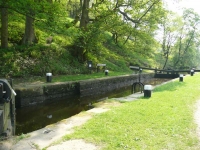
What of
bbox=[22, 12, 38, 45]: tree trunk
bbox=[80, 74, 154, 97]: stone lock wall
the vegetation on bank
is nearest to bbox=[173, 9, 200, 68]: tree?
the vegetation on bank

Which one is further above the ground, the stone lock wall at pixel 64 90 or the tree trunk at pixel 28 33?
the tree trunk at pixel 28 33

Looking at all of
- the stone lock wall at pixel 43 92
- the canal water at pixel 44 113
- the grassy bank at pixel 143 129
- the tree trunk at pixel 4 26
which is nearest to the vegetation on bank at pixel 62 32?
the tree trunk at pixel 4 26

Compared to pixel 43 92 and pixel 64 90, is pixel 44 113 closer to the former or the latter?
pixel 43 92

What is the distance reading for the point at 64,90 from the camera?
34.0 feet

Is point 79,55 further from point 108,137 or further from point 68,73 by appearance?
point 108,137

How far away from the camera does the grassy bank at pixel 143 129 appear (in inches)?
154

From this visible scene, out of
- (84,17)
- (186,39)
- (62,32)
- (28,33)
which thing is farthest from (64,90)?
(186,39)

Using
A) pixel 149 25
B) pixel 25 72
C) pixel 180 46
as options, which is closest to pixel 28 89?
pixel 25 72

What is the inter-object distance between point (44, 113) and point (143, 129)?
501cm

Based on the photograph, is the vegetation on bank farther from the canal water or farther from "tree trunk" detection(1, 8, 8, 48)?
the canal water

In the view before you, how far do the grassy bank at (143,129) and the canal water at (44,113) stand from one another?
2629 millimetres

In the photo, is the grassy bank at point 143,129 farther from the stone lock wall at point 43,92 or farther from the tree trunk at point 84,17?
the tree trunk at point 84,17

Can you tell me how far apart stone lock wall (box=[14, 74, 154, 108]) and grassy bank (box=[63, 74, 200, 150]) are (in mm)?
4195

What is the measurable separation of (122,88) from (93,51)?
3646 mm
